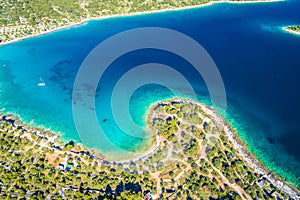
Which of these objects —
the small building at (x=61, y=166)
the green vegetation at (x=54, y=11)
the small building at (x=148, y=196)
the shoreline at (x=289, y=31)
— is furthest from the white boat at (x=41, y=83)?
the shoreline at (x=289, y=31)

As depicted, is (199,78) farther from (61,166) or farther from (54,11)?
(54,11)

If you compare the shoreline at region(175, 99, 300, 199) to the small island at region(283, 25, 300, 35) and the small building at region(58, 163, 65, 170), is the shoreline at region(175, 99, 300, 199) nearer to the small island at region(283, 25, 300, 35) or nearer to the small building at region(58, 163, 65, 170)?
the small building at region(58, 163, 65, 170)

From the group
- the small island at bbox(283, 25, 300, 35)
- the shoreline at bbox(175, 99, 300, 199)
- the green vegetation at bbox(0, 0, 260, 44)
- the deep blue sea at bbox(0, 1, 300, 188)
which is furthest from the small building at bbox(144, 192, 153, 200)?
the small island at bbox(283, 25, 300, 35)

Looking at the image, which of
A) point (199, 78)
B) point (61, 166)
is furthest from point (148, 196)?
point (199, 78)

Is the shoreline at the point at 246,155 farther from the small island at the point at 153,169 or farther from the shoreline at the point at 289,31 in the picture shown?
the shoreline at the point at 289,31

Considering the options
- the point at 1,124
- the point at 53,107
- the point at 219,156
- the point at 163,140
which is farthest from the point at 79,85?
the point at 219,156

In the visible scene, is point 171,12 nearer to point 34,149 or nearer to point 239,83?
point 239,83
